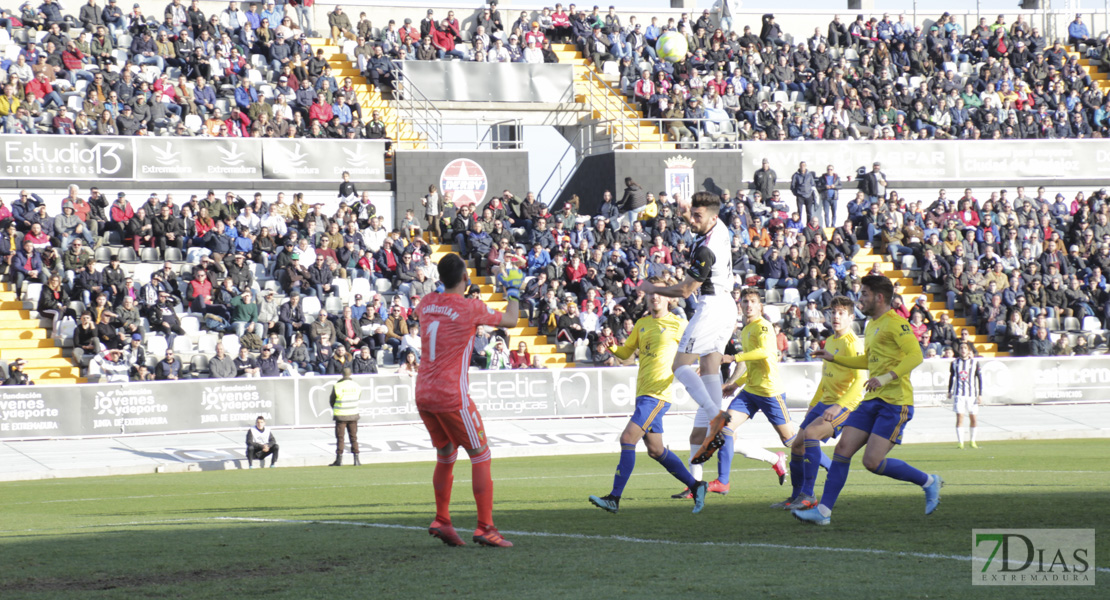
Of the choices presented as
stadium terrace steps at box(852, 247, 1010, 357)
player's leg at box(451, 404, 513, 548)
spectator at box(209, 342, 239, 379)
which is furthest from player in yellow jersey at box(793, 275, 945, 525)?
stadium terrace steps at box(852, 247, 1010, 357)

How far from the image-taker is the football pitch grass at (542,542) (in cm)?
720

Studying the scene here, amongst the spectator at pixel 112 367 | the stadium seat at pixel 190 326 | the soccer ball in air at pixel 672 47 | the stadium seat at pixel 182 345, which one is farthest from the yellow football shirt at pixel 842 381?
the soccer ball in air at pixel 672 47

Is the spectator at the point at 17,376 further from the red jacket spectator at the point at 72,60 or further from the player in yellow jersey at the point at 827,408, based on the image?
the player in yellow jersey at the point at 827,408

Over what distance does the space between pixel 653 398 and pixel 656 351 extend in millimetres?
481

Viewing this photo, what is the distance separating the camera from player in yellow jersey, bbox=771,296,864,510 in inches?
440

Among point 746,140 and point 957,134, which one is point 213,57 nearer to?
point 746,140

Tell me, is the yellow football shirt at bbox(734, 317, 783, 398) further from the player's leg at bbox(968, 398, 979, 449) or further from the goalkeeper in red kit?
the player's leg at bbox(968, 398, 979, 449)

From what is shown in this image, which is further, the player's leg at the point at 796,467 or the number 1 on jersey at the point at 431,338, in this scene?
the player's leg at the point at 796,467

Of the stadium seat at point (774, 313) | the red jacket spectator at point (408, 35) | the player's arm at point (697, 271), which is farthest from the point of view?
the red jacket spectator at point (408, 35)

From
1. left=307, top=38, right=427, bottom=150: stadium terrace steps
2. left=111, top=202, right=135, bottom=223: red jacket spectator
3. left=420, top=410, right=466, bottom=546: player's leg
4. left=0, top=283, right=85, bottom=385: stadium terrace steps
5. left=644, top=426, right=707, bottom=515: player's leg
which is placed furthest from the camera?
left=307, top=38, right=427, bottom=150: stadium terrace steps

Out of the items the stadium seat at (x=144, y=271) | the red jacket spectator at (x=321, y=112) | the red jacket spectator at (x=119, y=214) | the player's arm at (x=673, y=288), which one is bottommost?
the player's arm at (x=673, y=288)

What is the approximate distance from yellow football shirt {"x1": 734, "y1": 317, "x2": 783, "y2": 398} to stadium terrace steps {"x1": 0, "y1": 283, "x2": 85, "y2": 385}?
1806 centimetres

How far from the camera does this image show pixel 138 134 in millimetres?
32125

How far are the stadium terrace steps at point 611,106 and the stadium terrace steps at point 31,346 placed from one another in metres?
17.2
